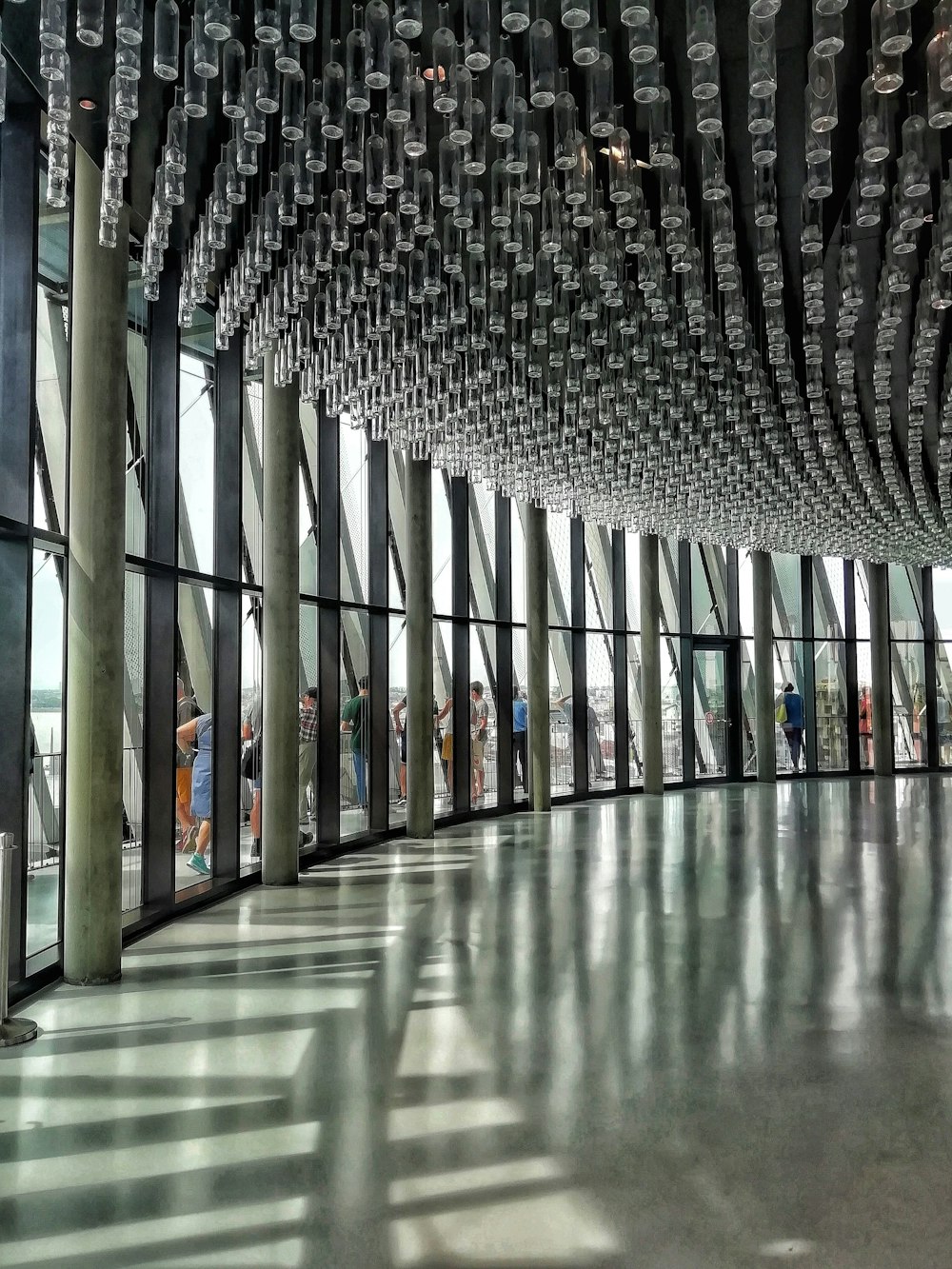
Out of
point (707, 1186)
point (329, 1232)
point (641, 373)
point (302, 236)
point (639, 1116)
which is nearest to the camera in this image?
point (329, 1232)

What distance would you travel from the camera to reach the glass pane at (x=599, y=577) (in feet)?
60.2

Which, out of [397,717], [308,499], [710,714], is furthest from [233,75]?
[710,714]

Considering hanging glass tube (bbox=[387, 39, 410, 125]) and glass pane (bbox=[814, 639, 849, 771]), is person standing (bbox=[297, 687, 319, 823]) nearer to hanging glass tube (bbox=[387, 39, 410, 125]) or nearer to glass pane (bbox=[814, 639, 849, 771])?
hanging glass tube (bbox=[387, 39, 410, 125])

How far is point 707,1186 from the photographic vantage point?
3.87 metres

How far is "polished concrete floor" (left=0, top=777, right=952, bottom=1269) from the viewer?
3566 millimetres

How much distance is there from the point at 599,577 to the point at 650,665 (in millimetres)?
1796

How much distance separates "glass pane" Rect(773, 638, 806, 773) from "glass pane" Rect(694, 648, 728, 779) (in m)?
1.21

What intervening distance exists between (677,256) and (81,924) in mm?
5521

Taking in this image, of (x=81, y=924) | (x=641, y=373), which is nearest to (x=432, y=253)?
(x=641, y=373)

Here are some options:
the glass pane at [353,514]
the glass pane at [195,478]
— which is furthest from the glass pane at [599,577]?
the glass pane at [195,478]

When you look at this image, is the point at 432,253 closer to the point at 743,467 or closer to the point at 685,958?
the point at 685,958

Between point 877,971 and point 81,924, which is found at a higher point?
point 81,924

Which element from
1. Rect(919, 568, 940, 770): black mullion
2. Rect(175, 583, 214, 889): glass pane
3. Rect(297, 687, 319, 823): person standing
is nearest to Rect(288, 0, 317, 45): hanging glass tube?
Rect(175, 583, 214, 889): glass pane

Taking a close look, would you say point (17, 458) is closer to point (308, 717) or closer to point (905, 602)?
point (308, 717)
